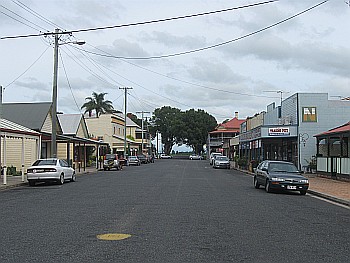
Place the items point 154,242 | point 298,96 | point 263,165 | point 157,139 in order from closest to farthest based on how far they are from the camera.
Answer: point 154,242 → point 263,165 → point 298,96 → point 157,139

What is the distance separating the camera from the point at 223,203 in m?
16.5

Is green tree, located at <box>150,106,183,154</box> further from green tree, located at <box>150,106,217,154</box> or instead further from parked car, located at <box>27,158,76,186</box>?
parked car, located at <box>27,158,76,186</box>

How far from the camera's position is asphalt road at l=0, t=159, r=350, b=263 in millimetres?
8422

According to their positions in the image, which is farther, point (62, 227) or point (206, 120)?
point (206, 120)

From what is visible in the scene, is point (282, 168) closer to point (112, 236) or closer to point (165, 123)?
point (112, 236)

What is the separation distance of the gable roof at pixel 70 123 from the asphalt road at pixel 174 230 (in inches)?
1415

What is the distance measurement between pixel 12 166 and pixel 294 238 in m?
31.8

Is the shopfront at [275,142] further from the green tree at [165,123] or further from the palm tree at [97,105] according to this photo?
the green tree at [165,123]

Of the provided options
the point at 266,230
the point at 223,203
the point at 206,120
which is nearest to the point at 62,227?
the point at 266,230

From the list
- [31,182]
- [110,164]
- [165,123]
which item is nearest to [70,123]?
[110,164]

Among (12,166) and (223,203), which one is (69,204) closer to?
(223,203)

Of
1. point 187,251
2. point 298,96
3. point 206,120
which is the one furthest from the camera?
point 206,120

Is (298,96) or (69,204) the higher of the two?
(298,96)

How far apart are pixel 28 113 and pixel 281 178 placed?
1105 inches
